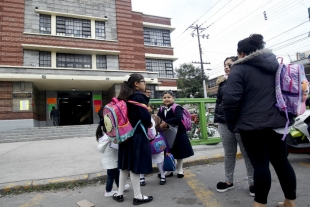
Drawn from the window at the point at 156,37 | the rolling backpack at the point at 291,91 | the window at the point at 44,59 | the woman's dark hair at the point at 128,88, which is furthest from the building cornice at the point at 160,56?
the rolling backpack at the point at 291,91

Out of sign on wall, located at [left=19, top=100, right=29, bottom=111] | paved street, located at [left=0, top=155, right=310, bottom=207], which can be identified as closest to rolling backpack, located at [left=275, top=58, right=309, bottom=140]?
paved street, located at [left=0, top=155, right=310, bottom=207]

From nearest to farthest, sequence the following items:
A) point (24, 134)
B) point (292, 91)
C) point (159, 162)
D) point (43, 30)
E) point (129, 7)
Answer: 1. point (292, 91)
2. point (159, 162)
3. point (24, 134)
4. point (43, 30)
5. point (129, 7)

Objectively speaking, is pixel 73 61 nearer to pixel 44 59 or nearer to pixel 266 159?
pixel 44 59

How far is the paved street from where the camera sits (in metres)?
2.60

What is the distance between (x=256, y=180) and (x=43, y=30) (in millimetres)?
18863

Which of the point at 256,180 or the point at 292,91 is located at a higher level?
the point at 292,91

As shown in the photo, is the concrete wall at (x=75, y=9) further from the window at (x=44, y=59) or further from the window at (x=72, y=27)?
the window at (x=44, y=59)

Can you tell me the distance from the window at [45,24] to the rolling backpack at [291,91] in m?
18.6

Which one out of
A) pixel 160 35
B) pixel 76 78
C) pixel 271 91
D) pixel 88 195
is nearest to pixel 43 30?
pixel 76 78

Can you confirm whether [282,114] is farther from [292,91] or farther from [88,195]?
[88,195]

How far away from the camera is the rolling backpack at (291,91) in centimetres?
200

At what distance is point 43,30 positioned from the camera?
16.6 m

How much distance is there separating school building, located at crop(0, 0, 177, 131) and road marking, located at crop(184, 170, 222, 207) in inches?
532

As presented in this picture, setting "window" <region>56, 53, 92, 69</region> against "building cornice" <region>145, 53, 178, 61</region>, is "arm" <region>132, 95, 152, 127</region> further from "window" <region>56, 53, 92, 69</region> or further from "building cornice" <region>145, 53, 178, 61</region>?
"building cornice" <region>145, 53, 178, 61</region>
